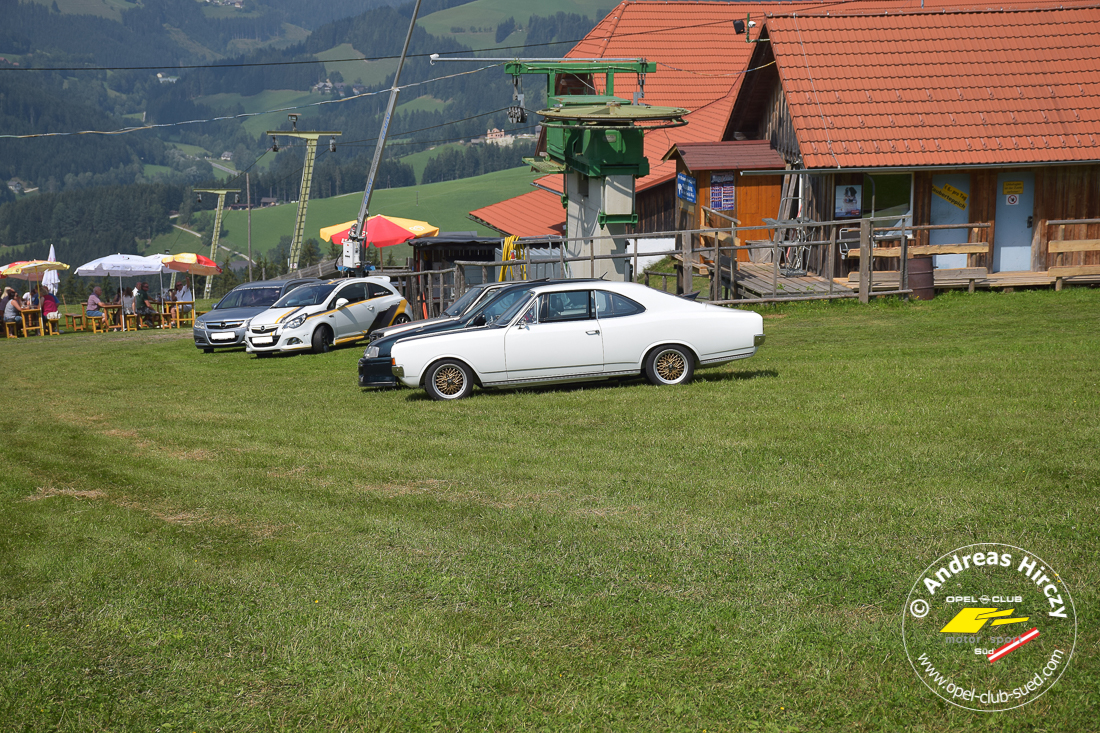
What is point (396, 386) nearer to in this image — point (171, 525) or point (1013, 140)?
point (171, 525)

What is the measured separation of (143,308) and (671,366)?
2412cm

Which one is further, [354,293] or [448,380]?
[354,293]

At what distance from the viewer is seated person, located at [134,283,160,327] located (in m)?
32.4

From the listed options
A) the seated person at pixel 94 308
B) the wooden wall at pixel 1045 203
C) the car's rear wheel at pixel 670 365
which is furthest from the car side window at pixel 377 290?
the seated person at pixel 94 308

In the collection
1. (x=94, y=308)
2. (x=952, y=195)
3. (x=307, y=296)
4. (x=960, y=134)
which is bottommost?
(x=94, y=308)

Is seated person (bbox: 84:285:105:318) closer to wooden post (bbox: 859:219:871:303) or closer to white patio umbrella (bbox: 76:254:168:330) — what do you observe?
white patio umbrella (bbox: 76:254:168:330)

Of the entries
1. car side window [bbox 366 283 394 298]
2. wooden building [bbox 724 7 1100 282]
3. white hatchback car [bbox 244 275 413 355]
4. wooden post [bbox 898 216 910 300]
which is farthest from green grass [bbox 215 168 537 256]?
wooden post [bbox 898 216 910 300]

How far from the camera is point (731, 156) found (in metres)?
28.0

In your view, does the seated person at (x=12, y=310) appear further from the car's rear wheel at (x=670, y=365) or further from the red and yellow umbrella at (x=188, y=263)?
the car's rear wheel at (x=670, y=365)

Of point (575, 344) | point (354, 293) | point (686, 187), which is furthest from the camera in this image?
point (686, 187)

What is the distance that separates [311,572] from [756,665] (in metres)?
2.81

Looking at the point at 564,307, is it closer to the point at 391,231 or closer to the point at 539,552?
the point at 539,552

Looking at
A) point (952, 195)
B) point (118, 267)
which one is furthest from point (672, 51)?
point (118, 267)

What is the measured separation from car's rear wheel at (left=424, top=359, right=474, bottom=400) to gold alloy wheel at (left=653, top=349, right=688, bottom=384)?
2.40 meters
